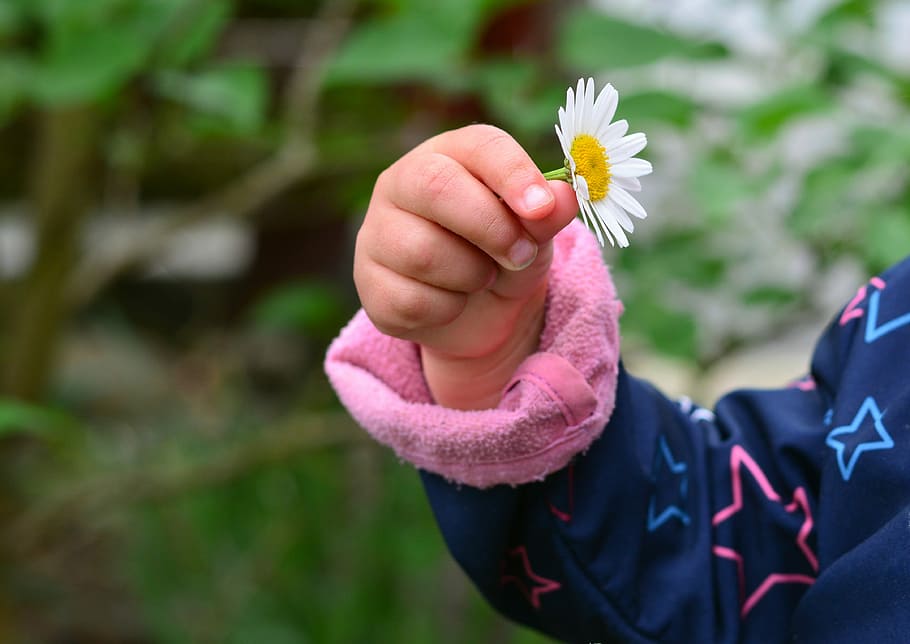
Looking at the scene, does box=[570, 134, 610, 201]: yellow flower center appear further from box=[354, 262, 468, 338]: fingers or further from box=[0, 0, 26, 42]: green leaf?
box=[0, 0, 26, 42]: green leaf

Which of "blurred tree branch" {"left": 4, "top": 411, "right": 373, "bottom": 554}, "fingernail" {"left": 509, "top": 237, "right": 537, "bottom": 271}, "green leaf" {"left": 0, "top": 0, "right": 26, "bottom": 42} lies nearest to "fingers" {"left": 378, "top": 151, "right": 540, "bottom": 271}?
"fingernail" {"left": 509, "top": 237, "right": 537, "bottom": 271}

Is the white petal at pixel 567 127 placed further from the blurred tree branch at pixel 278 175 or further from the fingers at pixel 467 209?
the blurred tree branch at pixel 278 175

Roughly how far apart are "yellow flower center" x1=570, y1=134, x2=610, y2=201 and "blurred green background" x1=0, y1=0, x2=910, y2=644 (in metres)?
0.33

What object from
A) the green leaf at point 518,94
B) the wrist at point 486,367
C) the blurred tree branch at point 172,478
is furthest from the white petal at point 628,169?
the blurred tree branch at point 172,478

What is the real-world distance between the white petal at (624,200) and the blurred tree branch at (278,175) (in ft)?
1.78

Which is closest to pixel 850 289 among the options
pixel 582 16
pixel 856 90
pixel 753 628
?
pixel 856 90

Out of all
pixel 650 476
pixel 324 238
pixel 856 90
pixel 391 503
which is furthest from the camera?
pixel 324 238

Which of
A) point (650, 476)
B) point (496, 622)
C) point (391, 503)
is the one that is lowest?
point (496, 622)

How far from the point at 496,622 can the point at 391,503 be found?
0.18m

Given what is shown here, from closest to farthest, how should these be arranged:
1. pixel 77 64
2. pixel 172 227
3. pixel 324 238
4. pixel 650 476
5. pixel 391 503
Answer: pixel 650 476, pixel 77 64, pixel 172 227, pixel 391 503, pixel 324 238

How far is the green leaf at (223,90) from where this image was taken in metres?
0.70

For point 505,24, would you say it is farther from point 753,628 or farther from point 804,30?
point 753,628

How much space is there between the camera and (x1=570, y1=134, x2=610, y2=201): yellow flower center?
0.96ft

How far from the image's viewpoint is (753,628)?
48cm
